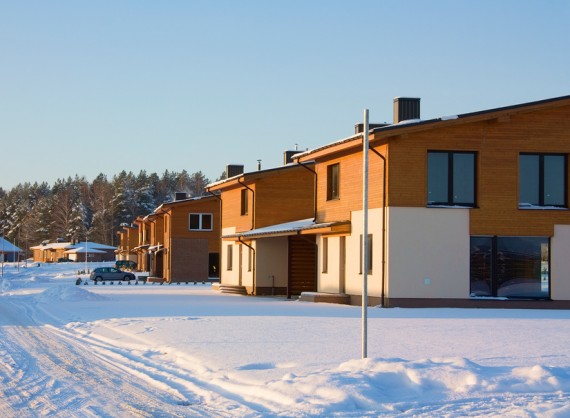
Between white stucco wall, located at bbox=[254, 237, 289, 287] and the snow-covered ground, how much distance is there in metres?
16.3

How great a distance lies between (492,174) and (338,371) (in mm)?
18307

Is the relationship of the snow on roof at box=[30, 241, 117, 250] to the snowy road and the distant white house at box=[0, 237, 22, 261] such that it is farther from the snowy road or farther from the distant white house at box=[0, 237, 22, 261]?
the snowy road

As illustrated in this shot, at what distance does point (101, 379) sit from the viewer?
1234cm

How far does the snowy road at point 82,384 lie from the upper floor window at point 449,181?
14631 millimetres

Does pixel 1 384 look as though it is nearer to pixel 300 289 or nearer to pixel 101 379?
pixel 101 379

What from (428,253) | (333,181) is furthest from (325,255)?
(428,253)

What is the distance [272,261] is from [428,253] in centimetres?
1348

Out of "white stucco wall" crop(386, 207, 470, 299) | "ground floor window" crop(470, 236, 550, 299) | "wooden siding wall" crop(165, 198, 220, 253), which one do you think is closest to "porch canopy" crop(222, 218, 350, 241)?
"white stucco wall" crop(386, 207, 470, 299)

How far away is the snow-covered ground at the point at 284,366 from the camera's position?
390 inches

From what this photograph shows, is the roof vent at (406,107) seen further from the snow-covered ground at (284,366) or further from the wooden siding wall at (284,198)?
the snow-covered ground at (284,366)

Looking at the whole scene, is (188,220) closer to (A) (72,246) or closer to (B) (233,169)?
(B) (233,169)

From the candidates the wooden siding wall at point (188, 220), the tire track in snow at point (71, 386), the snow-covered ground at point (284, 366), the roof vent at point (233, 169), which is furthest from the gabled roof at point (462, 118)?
the wooden siding wall at point (188, 220)

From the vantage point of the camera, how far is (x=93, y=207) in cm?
16062

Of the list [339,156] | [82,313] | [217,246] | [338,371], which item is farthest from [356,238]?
[217,246]
